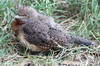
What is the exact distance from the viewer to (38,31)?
16.8ft

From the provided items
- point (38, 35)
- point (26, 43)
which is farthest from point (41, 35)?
point (26, 43)

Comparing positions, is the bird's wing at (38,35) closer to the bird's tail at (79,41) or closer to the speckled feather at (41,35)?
the speckled feather at (41,35)

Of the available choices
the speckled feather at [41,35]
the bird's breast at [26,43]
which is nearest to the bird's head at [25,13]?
the speckled feather at [41,35]

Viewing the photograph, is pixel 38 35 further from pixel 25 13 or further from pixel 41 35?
pixel 25 13

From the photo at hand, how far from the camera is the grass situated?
5133mm

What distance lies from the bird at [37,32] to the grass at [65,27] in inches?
5.7

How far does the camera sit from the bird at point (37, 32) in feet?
16.8

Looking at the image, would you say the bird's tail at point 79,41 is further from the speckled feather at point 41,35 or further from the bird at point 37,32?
the speckled feather at point 41,35

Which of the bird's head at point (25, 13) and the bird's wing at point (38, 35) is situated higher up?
the bird's head at point (25, 13)

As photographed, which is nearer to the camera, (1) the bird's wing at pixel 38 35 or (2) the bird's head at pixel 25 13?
(1) the bird's wing at pixel 38 35

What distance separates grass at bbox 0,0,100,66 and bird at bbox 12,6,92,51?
144mm

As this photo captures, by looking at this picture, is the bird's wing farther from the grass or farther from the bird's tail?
the bird's tail

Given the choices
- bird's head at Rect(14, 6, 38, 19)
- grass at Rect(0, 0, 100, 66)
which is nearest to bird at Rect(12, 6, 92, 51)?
bird's head at Rect(14, 6, 38, 19)

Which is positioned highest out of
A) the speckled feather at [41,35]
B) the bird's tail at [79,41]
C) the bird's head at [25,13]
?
the bird's head at [25,13]
